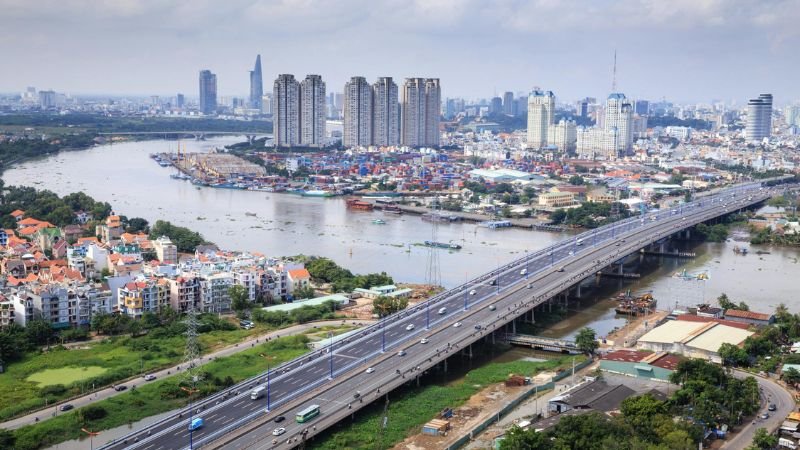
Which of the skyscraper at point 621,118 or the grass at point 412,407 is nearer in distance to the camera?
the grass at point 412,407

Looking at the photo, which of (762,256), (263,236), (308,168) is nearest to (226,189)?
(308,168)

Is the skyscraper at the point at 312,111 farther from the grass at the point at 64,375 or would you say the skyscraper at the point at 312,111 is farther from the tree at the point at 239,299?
the grass at the point at 64,375

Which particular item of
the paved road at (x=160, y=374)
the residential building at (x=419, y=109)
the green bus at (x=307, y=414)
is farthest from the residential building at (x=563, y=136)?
the green bus at (x=307, y=414)

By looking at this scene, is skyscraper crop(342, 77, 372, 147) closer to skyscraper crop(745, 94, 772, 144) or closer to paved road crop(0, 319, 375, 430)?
skyscraper crop(745, 94, 772, 144)

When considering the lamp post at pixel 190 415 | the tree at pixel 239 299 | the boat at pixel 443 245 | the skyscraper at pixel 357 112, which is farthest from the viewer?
the skyscraper at pixel 357 112

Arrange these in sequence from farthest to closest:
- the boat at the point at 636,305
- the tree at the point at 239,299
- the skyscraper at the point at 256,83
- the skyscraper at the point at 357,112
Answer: the skyscraper at the point at 256,83, the skyscraper at the point at 357,112, the boat at the point at 636,305, the tree at the point at 239,299

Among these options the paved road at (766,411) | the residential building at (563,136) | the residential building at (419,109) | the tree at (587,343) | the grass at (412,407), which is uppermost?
the residential building at (419,109)

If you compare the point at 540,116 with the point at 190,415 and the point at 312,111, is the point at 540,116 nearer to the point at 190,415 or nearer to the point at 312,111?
the point at 312,111

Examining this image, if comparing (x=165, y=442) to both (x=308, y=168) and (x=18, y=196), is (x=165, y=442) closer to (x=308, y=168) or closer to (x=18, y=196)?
(x=18, y=196)
